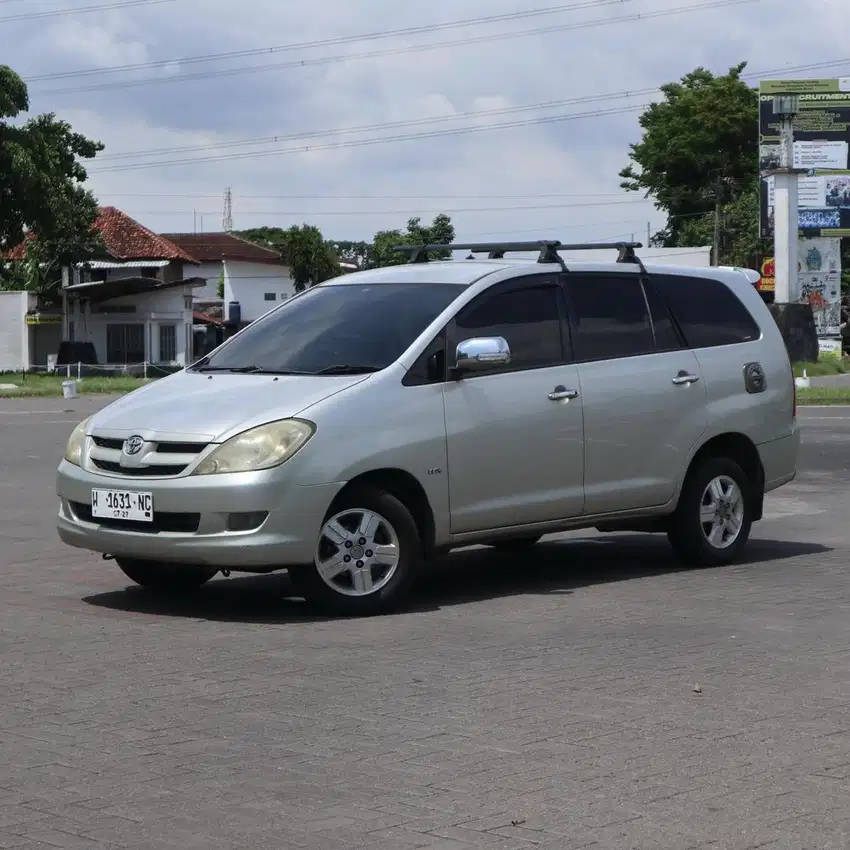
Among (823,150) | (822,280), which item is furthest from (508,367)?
(823,150)

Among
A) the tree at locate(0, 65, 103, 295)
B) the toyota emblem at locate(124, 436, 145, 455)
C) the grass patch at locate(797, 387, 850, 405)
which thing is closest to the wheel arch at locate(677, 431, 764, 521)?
the toyota emblem at locate(124, 436, 145, 455)

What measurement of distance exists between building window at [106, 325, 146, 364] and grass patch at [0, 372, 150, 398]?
721 inches

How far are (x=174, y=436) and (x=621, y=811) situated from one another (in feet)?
13.2

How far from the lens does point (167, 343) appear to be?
80.2 meters

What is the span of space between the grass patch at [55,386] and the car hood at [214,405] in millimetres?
33704

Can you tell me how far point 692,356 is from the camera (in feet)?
34.4

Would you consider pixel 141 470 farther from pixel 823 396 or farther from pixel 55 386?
pixel 55 386

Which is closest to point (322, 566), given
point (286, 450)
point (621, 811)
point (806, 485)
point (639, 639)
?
point (286, 450)

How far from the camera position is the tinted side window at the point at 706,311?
10594 mm

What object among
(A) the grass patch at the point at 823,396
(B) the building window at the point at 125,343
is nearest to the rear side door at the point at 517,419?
(A) the grass patch at the point at 823,396

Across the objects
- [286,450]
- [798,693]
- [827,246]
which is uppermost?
[827,246]

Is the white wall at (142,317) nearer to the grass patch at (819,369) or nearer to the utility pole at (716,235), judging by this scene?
the utility pole at (716,235)

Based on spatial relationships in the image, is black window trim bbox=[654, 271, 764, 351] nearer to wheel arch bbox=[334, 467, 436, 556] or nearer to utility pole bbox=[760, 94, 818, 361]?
wheel arch bbox=[334, 467, 436, 556]

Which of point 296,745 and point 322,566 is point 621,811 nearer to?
point 296,745
